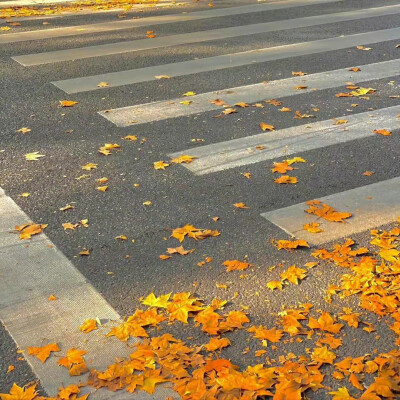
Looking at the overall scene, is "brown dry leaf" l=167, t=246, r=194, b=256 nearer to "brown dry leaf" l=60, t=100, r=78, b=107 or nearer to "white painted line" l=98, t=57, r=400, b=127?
"white painted line" l=98, t=57, r=400, b=127

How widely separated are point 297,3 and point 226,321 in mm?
8799

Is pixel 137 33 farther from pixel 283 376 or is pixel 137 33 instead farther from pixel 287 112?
pixel 283 376

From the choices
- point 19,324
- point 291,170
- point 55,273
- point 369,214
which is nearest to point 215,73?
point 291,170

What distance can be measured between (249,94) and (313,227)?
2832 millimetres

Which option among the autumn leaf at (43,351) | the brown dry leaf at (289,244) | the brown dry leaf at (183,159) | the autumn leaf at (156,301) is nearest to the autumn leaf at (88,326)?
the autumn leaf at (43,351)

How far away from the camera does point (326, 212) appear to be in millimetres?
4672

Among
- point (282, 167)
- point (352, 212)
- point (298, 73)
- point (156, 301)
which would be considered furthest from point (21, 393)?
point (298, 73)

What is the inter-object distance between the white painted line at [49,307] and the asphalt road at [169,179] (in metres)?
0.08

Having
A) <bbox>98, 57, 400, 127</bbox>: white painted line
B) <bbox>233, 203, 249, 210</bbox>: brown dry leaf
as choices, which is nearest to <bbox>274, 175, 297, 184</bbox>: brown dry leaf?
<bbox>233, 203, 249, 210</bbox>: brown dry leaf

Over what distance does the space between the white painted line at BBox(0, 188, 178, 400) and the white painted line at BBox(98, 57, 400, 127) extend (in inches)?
90.7

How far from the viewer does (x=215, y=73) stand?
7.71 m

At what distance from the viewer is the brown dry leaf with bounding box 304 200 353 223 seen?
459cm

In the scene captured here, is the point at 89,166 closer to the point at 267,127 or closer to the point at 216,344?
the point at 267,127

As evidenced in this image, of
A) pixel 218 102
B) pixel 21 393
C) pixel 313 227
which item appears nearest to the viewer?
pixel 21 393
